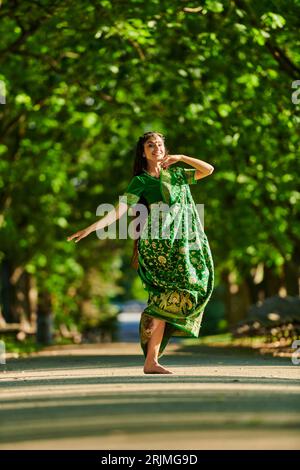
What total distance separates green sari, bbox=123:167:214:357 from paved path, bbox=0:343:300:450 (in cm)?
64

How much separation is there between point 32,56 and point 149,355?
11.6 metres

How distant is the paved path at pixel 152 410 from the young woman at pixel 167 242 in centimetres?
59

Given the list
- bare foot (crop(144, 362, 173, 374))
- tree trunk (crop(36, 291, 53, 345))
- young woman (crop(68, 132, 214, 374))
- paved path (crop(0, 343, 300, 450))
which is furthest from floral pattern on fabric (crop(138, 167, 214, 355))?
tree trunk (crop(36, 291, 53, 345))

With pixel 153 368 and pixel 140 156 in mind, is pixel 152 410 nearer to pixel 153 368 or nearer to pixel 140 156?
pixel 153 368

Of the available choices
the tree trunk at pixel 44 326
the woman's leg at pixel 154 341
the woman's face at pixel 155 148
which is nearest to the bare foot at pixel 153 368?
the woman's leg at pixel 154 341

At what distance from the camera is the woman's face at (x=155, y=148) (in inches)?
484

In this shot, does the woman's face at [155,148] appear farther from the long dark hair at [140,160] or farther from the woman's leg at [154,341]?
the woman's leg at [154,341]

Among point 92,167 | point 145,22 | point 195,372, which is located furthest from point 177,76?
point 92,167

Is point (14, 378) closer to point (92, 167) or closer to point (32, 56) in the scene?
point (32, 56)

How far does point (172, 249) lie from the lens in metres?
12.3

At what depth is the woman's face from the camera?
40.3 ft

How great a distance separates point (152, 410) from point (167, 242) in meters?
3.74
